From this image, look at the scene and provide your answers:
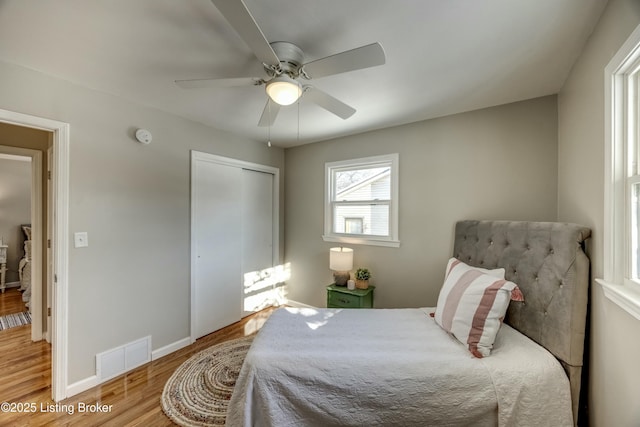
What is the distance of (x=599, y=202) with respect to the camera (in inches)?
50.8

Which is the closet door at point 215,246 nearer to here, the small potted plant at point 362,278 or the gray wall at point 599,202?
the small potted plant at point 362,278

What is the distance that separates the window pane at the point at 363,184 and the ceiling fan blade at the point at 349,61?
1756 millimetres

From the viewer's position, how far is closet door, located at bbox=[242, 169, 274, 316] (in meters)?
3.33

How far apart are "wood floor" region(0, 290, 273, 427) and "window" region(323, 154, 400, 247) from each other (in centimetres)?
209

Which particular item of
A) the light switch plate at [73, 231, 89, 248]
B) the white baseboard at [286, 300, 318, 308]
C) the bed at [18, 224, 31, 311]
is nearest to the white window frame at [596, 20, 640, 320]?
the white baseboard at [286, 300, 318, 308]

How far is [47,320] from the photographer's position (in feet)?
8.59

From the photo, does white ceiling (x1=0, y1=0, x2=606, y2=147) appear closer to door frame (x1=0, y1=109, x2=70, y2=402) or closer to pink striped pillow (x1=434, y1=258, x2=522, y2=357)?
door frame (x1=0, y1=109, x2=70, y2=402)

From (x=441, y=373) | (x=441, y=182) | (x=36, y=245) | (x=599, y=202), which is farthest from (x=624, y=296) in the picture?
(x=36, y=245)

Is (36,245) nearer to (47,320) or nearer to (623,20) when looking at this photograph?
(47,320)

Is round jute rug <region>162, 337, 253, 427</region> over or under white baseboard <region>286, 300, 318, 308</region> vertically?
under

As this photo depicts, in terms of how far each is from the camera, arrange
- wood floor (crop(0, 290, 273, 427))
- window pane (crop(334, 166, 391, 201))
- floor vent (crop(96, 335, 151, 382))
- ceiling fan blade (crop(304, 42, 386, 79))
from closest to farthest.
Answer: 1. ceiling fan blade (crop(304, 42, 386, 79))
2. wood floor (crop(0, 290, 273, 427))
3. floor vent (crop(96, 335, 151, 382))
4. window pane (crop(334, 166, 391, 201))

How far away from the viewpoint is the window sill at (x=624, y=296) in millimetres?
939

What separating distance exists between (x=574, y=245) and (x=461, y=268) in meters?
0.65

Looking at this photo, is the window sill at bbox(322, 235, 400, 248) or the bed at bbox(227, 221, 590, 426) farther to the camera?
the window sill at bbox(322, 235, 400, 248)
